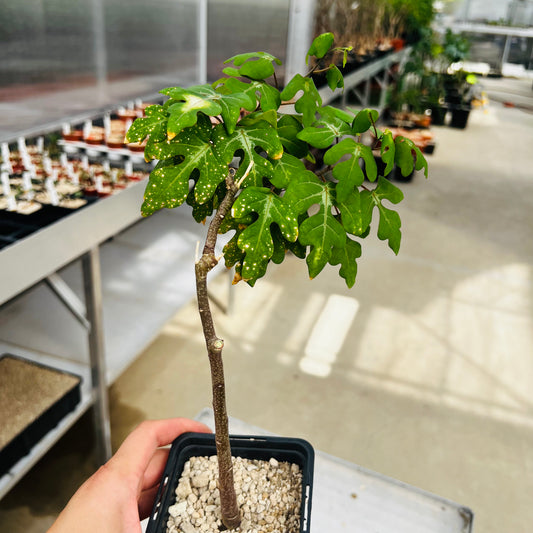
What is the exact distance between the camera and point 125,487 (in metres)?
0.81

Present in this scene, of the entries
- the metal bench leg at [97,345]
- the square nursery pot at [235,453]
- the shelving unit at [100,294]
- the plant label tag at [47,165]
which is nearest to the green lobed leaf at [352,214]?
the square nursery pot at [235,453]

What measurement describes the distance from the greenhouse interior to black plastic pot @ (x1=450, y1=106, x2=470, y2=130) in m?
3.75

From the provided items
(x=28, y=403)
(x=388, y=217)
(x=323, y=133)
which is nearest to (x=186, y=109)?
(x=323, y=133)

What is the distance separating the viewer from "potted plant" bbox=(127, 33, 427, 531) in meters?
0.61

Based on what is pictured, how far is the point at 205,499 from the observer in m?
0.85

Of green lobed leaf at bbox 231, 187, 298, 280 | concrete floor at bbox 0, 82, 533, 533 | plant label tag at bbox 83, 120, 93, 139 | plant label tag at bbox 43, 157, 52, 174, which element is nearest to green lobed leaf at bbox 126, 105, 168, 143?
green lobed leaf at bbox 231, 187, 298, 280

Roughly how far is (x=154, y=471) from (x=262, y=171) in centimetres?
57

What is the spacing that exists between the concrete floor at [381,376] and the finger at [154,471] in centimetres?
120

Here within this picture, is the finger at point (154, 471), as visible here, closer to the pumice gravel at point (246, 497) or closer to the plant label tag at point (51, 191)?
the pumice gravel at point (246, 497)

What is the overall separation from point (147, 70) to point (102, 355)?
1961mm

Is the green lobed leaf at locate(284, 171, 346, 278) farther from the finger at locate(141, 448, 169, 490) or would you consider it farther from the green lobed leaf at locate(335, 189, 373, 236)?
the finger at locate(141, 448, 169, 490)

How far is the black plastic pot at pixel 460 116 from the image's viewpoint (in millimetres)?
8031

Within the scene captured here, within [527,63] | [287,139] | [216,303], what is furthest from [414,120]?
[527,63]

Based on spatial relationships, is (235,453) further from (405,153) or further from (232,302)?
(232,302)
